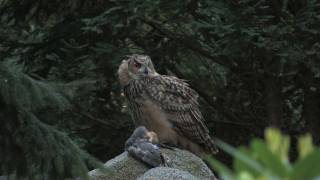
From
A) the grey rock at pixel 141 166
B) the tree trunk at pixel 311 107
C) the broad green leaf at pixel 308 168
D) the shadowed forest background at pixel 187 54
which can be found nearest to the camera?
the broad green leaf at pixel 308 168

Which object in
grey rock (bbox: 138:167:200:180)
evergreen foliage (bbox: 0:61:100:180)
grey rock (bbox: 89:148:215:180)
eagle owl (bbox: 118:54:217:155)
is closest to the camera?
evergreen foliage (bbox: 0:61:100:180)

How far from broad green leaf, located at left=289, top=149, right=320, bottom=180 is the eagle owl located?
286 inches

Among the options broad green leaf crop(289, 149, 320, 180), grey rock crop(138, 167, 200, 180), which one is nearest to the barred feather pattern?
grey rock crop(138, 167, 200, 180)

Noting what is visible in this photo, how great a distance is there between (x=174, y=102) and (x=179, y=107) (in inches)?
3.2

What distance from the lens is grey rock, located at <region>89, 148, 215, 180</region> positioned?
265 inches

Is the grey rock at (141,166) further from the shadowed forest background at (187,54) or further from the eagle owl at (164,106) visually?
the shadowed forest background at (187,54)

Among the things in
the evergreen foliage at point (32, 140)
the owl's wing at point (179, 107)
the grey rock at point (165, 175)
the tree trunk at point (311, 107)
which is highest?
the evergreen foliage at point (32, 140)

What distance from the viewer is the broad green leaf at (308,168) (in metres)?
1.01

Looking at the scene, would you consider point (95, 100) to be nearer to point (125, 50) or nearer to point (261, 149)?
point (125, 50)

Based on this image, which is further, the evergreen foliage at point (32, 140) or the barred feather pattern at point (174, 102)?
the barred feather pattern at point (174, 102)

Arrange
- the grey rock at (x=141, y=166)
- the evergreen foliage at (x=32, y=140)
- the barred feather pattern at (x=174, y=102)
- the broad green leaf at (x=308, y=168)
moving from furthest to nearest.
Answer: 1. the barred feather pattern at (x=174, y=102)
2. the grey rock at (x=141, y=166)
3. the evergreen foliage at (x=32, y=140)
4. the broad green leaf at (x=308, y=168)

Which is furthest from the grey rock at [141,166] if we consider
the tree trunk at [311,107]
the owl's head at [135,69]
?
the tree trunk at [311,107]

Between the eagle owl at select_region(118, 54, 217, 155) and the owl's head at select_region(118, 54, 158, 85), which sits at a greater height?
the owl's head at select_region(118, 54, 158, 85)

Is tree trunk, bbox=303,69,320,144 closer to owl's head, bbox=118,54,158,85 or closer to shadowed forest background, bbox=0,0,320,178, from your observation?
shadowed forest background, bbox=0,0,320,178
